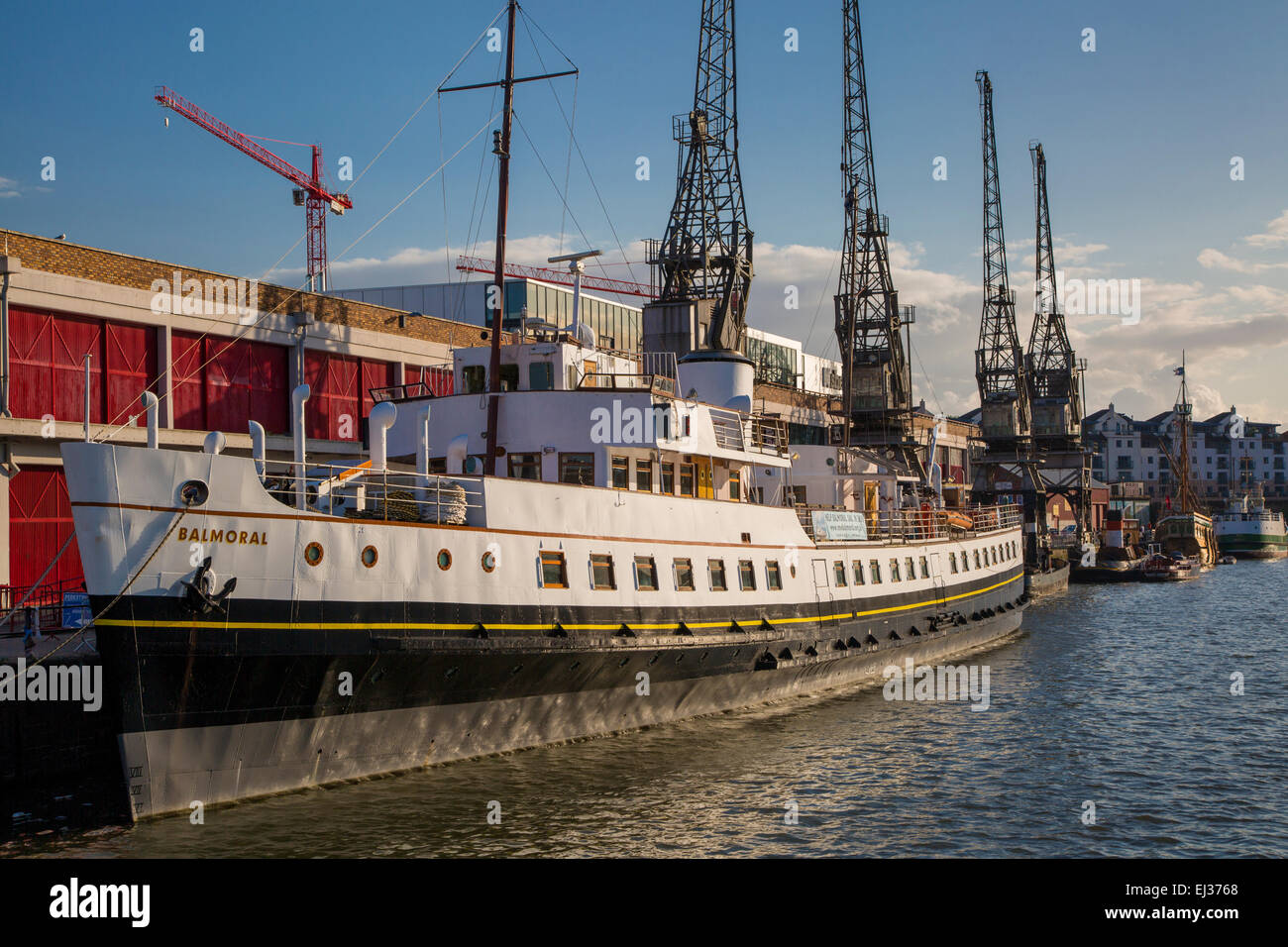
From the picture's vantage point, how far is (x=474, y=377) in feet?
78.8

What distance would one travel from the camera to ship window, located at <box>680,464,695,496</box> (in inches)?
930

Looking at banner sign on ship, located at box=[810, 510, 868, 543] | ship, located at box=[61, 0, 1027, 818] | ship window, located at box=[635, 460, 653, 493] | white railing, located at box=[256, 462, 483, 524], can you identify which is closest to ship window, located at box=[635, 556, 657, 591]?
ship, located at box=[61, 0, 1027, 818]

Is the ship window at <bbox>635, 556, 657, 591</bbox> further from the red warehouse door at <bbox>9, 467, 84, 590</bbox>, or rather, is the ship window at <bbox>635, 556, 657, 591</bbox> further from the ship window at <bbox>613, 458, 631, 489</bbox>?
the red warehouse door at <bbox>9, 467, 84, 590</bbox>

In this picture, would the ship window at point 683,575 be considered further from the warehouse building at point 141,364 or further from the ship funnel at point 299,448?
the ship funnel at point 299,448

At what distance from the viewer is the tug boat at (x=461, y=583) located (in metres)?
14.8

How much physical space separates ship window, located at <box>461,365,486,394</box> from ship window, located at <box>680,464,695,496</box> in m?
4.93

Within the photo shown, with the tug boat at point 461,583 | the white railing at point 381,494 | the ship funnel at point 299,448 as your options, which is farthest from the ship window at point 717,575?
the ship funnel at point 299,448

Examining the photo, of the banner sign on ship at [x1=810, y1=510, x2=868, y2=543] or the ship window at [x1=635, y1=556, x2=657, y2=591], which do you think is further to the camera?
the banner sign on ship at [x1=810, y1=510, x2=868, y2=543]

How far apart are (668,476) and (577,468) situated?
2462 mm

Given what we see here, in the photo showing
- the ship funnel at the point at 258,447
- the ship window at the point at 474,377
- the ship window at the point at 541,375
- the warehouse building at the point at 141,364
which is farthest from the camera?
the warehouse building at the point at 141,364

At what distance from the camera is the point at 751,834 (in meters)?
15.6

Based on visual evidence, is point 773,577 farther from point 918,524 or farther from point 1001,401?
point 1001,401

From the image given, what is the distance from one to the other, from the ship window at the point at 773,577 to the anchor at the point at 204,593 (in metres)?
13.0

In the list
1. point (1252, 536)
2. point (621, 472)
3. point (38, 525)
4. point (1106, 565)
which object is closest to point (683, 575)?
point (621, 472)
